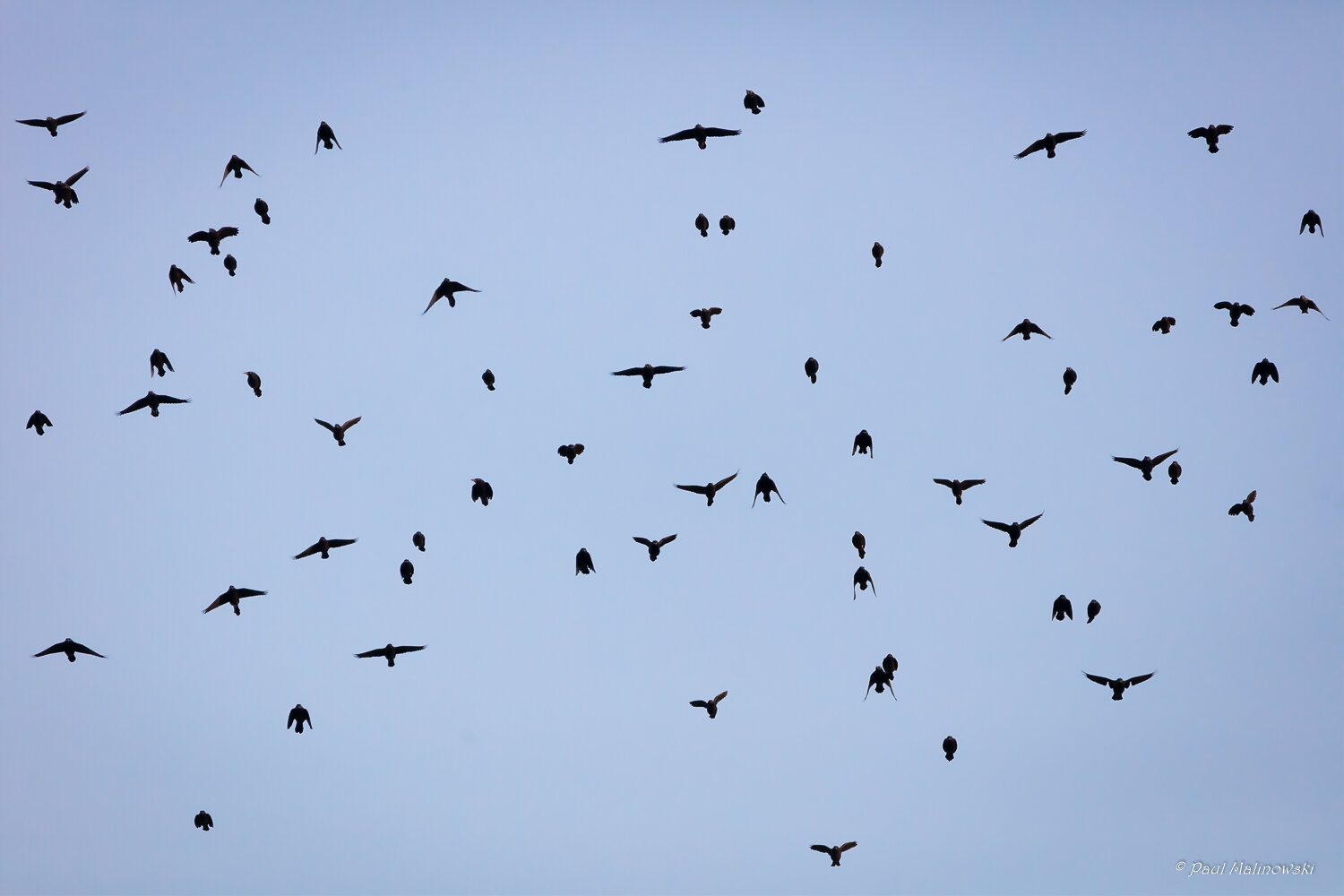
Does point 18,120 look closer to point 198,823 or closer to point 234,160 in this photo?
point 234,160

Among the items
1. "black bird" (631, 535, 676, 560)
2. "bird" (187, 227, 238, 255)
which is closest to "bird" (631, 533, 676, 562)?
"black bird" (631, 535, 676, 560)

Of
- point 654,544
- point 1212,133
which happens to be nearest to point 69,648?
point 654,544

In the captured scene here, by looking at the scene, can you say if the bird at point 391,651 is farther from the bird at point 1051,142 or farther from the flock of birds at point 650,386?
the bird at point 1051,142

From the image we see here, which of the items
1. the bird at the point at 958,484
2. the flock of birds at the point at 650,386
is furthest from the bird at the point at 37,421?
the bird at the point at 958,484

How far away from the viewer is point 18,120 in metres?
68.9

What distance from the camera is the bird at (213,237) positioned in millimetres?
69000

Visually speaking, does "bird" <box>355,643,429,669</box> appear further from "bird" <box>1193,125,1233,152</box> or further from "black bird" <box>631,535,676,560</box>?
"bird" <box>1193,125,1233,152</box>

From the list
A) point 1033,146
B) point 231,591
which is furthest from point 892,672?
point 231,591

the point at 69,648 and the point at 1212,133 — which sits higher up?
the point at 1212,133

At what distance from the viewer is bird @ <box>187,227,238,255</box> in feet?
226

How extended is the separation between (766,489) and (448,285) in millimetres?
14326

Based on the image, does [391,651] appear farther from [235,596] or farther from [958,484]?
[958,484]

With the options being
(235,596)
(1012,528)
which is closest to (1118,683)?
(1012,528)

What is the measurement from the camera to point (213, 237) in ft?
228
